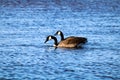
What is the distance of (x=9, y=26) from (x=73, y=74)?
48.7ft

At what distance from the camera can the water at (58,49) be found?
20.8 m

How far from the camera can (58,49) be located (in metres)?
27.6

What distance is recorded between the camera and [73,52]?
2633 centimetres

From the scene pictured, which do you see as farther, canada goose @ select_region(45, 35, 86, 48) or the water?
canada goose @ select_region(45, 35, 86, 48)

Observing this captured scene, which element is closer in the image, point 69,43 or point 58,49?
point 58,49

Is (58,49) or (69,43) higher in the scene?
(69,43)

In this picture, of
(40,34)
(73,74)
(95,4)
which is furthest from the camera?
(95,4)

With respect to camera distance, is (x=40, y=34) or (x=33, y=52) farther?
(x=40, y=34)

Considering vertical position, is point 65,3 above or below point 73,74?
above

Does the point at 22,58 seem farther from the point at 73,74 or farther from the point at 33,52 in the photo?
the point at 73,74

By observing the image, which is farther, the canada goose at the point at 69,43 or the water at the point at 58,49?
the canada goose at the point at 69,43

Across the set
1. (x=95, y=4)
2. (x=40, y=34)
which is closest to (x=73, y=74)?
(x=40, y=34)

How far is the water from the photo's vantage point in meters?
20.8

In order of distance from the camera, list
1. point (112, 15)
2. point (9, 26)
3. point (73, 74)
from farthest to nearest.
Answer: point (112, 15)
point (9, 26)
point (73, 74)
